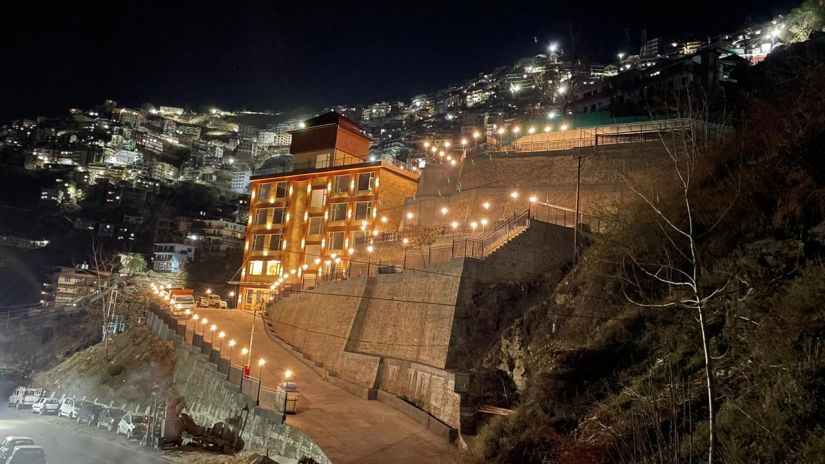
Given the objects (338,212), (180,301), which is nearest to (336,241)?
(338,212)

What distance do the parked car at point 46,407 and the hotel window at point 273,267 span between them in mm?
17201

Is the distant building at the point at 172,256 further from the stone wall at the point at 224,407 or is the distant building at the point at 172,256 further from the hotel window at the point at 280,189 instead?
the stone wall at the point at 224,407

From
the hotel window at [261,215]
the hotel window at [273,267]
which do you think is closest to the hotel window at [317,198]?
the hotel window at [261,215]

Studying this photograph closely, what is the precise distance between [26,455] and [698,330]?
69.0 feet

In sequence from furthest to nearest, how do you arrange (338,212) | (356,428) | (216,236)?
(216,236)
(338,212)
(356,428)

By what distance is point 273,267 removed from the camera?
152 ft

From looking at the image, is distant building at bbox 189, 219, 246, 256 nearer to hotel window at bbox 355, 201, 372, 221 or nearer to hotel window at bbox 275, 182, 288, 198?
hotel window at bbox 275, 182, 288, 198

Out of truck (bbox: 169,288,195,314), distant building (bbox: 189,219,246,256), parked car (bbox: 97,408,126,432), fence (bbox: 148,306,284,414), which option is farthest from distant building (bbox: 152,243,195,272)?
parked car (bbox: 97,408,126,432)

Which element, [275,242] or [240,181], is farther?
[240,181]

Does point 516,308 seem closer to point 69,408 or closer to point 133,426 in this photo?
point 133,426

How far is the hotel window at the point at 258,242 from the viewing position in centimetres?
4725

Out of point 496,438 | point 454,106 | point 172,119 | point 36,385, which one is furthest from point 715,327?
point 172,119

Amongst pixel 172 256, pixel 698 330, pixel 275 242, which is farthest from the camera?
pixel 172 256

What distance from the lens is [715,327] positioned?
39.4 feet
